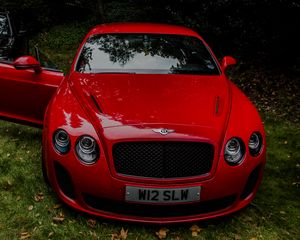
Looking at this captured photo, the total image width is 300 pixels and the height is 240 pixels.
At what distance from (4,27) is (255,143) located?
5.43m

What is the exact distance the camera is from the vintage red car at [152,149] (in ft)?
11.0

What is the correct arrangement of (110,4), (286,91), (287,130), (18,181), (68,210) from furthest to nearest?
(110,4) < (286,91) < (287,130) < (18,181) < (68,210)

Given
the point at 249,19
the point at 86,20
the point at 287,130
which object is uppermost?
the point at 249,19

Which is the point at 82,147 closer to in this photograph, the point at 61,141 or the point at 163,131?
the point at 61,141

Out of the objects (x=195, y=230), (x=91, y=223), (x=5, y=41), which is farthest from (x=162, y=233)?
(x=5, y=41)

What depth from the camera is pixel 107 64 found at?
459 cm

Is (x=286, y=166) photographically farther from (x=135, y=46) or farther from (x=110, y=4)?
(x=110, y=4)

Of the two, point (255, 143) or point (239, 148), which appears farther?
point (255, 143)

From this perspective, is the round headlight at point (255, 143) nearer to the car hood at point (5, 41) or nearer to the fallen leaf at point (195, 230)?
the fallen leaf at point (195, 230)

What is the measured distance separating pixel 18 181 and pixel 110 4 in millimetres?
11976

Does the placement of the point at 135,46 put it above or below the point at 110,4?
above

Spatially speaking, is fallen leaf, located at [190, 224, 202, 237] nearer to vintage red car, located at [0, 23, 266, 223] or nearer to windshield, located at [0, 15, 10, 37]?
vintage red car, located at [0, 23, 266, 223]

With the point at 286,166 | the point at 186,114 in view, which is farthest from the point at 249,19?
the point at 186,114

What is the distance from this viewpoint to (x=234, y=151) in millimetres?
3545
